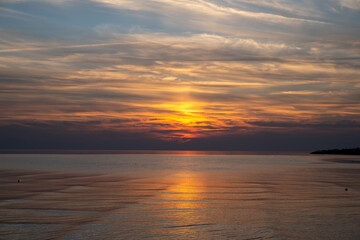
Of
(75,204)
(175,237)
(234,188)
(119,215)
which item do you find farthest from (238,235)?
(234,188)

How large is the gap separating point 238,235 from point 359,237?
4941mm

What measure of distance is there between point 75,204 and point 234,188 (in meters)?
14.3

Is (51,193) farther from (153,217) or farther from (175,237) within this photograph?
(175,237)

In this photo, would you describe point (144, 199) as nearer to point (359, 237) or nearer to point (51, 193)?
point (51, 193)

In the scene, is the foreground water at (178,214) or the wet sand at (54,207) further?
the wet sand at (54,207)

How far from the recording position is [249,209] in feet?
72.0

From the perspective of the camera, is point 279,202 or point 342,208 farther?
point 279,202

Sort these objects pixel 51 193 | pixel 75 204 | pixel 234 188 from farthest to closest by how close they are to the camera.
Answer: pixel 234 188 → pixel 51 193 → pixel 75 204

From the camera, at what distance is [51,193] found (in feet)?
94.1

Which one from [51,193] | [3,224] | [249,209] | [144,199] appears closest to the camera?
[3,224]

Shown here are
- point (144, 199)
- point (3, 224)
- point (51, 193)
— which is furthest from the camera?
point (51, 193)

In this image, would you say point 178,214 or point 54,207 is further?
point 54,207

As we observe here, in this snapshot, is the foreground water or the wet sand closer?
the foreground water

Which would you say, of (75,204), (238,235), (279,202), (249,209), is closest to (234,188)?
(279,202)
